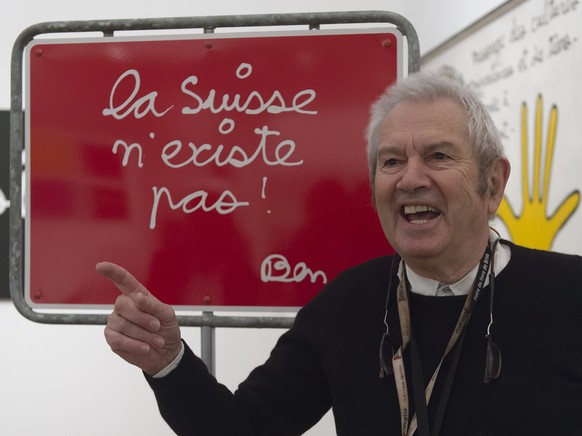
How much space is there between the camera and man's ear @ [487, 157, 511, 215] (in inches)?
57.9

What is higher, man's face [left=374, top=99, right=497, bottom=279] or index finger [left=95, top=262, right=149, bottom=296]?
man's face [left=374, top=99, right=497, bottom=279]

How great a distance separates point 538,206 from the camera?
270 centimetres

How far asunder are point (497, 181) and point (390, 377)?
37cm

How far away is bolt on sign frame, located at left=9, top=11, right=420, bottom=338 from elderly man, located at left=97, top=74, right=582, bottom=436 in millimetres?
146

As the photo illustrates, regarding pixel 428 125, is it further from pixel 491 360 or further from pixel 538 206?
pixel 538 206

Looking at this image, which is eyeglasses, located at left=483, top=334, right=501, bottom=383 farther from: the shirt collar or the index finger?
the index finger

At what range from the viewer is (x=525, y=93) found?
285 cm

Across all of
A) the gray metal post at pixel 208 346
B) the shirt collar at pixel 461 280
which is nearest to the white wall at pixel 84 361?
the gray metal post at pixel 208 346

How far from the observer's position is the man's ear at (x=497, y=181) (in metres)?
1.47

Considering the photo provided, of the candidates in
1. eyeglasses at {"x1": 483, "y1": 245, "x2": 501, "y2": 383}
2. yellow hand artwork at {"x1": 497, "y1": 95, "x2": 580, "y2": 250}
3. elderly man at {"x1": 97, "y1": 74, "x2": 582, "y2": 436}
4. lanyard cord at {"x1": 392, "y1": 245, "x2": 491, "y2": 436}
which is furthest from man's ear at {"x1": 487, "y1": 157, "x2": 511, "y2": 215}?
yellow hand artwork at {"x1": 497, "y1": 95, "x2": 580, "y2": 250}

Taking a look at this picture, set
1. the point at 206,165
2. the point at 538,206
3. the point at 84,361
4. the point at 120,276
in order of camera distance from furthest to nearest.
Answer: the point at 84,361
the point at 538,206
the point at 206,165
the point at 120,276

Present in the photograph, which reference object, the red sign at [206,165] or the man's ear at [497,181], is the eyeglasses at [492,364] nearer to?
the man's ear at [497,181]

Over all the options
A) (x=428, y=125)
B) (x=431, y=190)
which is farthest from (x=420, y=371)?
(x=428, y=125)

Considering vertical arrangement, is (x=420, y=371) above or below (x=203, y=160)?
below
